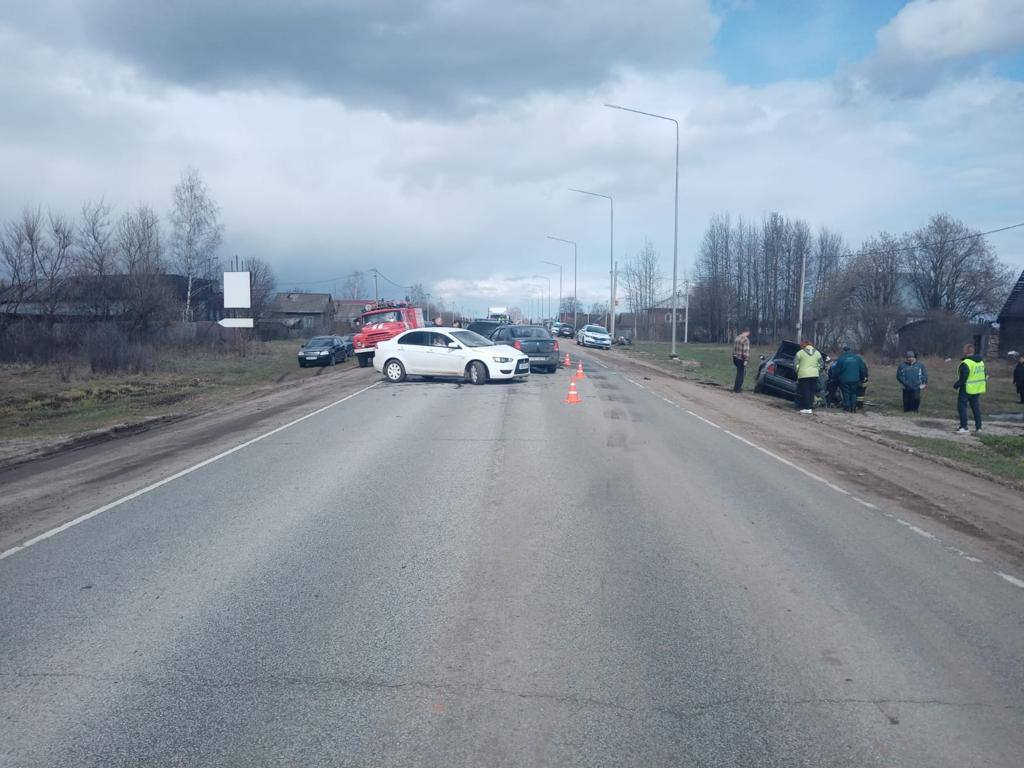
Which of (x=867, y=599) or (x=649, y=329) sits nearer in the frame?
(x=867, y=599)

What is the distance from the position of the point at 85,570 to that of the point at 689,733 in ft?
16.6

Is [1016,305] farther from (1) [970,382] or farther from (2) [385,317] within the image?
(2) [385,317]

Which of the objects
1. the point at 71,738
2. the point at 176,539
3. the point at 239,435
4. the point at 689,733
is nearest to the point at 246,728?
the point at 71,738

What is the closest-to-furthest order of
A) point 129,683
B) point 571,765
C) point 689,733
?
point 571,765 < point 689,733 < point 129,683

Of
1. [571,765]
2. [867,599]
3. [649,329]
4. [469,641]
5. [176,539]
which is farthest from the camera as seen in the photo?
[649,329]

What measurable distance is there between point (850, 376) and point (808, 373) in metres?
1.17

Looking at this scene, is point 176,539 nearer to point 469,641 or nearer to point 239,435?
point 469,641

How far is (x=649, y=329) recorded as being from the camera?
92438 millimetres

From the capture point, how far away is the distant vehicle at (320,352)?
121 ft

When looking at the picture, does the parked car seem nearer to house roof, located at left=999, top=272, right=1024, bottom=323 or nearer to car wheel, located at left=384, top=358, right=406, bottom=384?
car wheel, located at left=384, top=358, right=406, bottom=384

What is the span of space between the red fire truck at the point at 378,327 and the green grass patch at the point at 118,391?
6.75 ft

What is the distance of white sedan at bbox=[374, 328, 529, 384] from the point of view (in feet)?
79.2

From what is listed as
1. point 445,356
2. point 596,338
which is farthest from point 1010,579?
point 596,338

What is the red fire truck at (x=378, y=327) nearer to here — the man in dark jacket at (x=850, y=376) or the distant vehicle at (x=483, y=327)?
the distant vehicle at (x=483, y=327)
